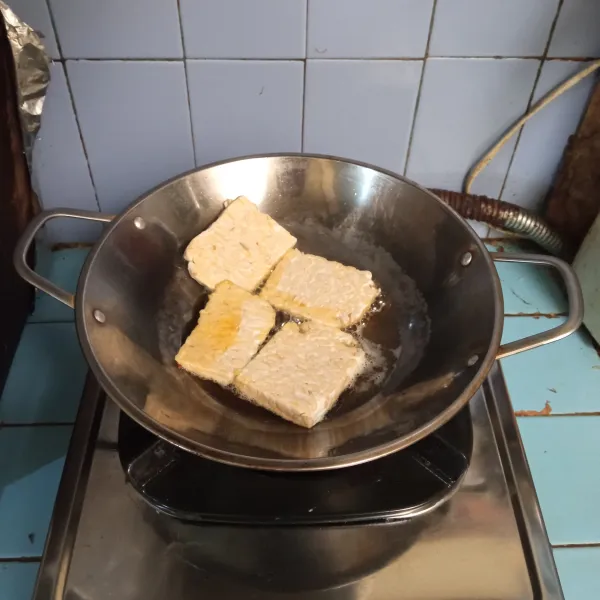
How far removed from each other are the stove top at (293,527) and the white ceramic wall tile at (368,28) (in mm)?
511

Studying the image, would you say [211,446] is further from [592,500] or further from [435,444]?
[592,500]

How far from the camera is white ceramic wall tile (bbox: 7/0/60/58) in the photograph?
77 centimetres

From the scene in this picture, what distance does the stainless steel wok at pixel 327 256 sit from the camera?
0.63 meters

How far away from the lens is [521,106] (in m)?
0.90

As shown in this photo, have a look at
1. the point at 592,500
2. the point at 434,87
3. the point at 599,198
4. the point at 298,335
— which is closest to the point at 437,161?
the point at 434,87

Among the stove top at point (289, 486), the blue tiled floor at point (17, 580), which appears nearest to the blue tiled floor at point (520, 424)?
the blue tiled floor at point (17, 580)

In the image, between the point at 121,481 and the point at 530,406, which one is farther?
the point at 530,406

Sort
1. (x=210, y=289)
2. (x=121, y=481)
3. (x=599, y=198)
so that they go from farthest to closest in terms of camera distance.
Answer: (x=599, y=198), (x=210, y=289), (x=121, y=481)

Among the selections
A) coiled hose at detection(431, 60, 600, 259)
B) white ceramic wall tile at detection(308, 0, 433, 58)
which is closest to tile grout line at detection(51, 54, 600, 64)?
white ceramic wall tile at detection(308, 0, 433, 58)

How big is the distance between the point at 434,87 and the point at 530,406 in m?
0.47

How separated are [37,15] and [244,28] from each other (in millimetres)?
261

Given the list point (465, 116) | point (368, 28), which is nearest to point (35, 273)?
point (368, 28)

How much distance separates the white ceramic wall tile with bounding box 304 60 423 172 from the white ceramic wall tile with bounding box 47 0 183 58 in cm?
19

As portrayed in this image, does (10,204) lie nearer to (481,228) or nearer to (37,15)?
(37,15)
